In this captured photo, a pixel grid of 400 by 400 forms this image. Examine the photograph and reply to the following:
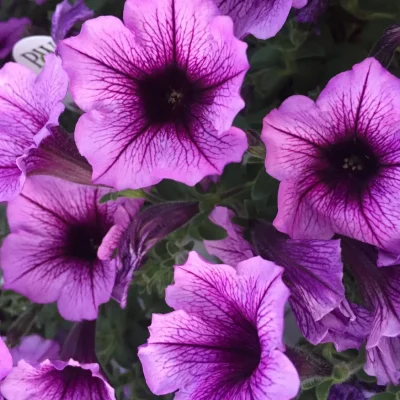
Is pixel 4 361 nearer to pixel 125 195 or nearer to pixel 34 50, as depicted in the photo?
pixel 125 195

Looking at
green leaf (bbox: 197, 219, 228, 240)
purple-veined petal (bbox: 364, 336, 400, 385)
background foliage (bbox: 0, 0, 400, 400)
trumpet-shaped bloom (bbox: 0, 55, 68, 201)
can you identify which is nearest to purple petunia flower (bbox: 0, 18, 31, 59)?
background foliage (bbox: 0, 0, 400, 400)

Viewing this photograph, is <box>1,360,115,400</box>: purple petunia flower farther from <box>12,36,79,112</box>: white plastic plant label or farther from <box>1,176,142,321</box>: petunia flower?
<box>12,36,79,112</box>: white plastic plant label

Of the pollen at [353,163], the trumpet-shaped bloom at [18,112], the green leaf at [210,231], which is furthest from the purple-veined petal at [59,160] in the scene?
the pollen at [353,163]

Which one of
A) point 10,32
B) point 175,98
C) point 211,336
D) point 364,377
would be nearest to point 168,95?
point 175,98

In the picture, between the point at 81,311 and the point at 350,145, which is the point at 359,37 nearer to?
the point at 350,145

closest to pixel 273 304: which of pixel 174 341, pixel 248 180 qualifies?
pixel 174 341

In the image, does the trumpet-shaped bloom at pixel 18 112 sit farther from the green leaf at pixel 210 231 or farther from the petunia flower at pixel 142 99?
the green leaf at pixel 210 231
